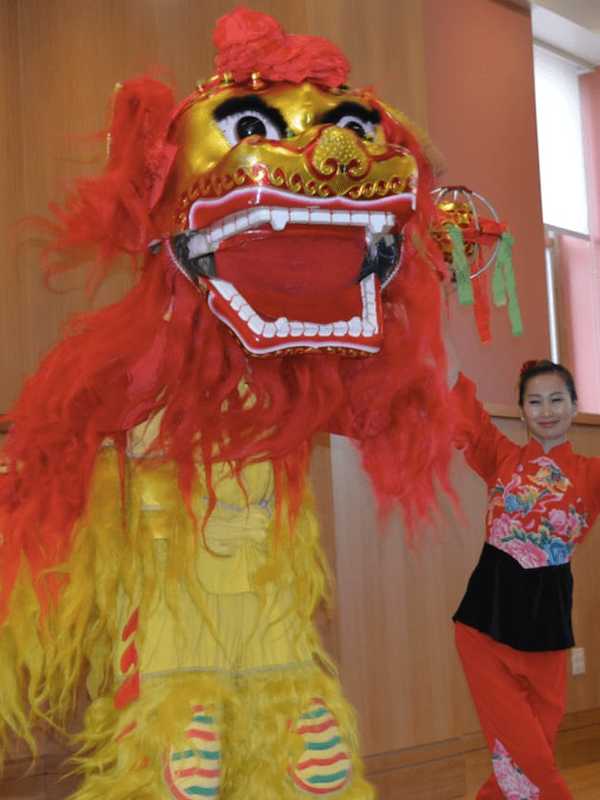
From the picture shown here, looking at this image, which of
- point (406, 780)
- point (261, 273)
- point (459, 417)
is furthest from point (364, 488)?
point (261, 273)

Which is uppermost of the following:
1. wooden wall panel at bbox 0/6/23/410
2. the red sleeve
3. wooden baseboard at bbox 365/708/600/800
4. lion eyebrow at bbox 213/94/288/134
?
wooden wall panel at bbox 0/6/23/410

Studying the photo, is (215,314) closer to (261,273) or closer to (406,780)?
(261,273)

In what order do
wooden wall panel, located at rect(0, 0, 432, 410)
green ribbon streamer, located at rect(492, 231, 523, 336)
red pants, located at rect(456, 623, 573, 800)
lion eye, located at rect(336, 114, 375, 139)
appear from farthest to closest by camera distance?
wooden wall panel, located at rect(0, 0, 432, 410), red pants, located at rect(456, 623, 573, 800), green ribbon streamer, located at rect(492, 231, 523, 336), lion eye, located at rect(336, 114, 375, 139)

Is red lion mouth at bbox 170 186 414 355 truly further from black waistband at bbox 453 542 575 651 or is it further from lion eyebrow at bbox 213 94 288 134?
black waistband at bbox 453 542 575 651

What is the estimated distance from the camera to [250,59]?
1410mm

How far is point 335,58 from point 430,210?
218 mm

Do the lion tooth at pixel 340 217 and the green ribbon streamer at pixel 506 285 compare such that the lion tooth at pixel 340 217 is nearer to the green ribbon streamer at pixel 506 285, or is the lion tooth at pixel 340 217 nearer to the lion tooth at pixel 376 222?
the lion tooth at pixel 376 222

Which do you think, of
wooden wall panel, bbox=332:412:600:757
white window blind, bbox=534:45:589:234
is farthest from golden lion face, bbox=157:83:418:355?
white window blind, bbox=534:45:589:234

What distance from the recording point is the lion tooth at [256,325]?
133 centimetres

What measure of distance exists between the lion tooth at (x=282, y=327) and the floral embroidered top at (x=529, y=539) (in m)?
0.86

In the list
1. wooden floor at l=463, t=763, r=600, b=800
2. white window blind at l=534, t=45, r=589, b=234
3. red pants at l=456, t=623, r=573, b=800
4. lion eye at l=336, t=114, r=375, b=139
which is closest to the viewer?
lion eye at l=336, t=114, r=375, b=139

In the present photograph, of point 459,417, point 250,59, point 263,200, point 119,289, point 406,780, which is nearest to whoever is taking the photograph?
point 263,200

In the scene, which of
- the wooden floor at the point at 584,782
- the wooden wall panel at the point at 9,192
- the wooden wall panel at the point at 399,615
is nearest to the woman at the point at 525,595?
the wooden wall panel at the point at 399,615

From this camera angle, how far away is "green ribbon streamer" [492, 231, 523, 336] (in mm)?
1629
